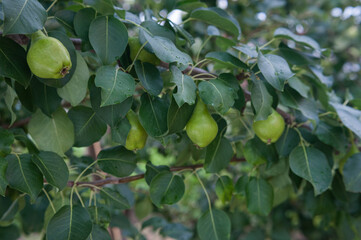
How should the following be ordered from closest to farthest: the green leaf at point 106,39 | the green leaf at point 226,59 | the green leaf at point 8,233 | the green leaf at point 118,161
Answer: the green leaf at point 106,39
the green leaf at point 226,59
the green leaf at point 118,161
the green leaf at point 8,233

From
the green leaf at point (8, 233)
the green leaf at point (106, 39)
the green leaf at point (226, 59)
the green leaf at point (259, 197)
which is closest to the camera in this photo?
the green leaf at point (106, 39)

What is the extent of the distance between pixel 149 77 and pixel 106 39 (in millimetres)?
116

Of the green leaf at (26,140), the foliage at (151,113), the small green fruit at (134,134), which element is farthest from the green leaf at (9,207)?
the small green fruit at (134,134)

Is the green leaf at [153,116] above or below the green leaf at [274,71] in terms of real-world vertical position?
below

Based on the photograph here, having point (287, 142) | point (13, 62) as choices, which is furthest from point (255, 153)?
point (13, 62)

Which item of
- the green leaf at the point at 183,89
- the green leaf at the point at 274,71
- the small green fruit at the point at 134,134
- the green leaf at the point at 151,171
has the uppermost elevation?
the green leaf at the point at 274,71

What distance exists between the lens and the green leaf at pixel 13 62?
73 centimetres

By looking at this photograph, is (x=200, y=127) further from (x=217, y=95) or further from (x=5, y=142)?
(x=5, y=142)

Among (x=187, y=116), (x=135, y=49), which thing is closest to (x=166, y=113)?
(x=187, y=116)

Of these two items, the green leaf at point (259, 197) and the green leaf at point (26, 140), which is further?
the green leaf at point (259, 197)

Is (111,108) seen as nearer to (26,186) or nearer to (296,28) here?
(26,186)

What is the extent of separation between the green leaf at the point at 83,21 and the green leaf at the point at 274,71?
362mm

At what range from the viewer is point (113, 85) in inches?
26.7

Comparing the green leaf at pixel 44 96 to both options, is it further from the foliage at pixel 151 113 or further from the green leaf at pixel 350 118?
the green leaf at pixel 350 118
